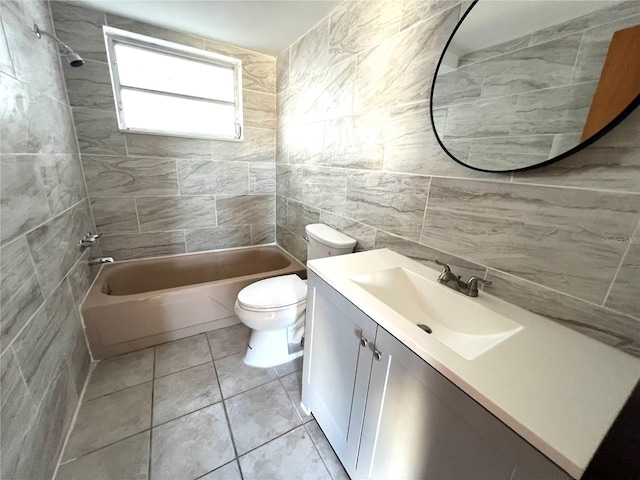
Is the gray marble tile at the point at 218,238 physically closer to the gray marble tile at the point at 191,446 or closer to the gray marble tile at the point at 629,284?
the gray marble tile at the point at 191,446

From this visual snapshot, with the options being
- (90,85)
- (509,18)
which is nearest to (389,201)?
(509,18)

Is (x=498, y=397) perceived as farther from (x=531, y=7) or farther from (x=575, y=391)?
(x=531, y=7)

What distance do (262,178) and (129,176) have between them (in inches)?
42.8

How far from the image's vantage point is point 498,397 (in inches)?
20.2

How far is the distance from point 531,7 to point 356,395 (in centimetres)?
140

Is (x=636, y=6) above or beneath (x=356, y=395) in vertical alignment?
above

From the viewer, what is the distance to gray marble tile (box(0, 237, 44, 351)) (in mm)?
831

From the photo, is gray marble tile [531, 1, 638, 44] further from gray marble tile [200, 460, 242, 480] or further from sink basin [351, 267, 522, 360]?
gray marble tile [200, 460, 242, 480]

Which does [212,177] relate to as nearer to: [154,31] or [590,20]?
[154,31]

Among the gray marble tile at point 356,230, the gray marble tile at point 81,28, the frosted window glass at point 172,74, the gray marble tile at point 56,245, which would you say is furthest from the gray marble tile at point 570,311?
the gray marble tile at point 81,28

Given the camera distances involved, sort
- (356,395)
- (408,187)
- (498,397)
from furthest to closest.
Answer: (408,187) → (356,395) → (498,397)

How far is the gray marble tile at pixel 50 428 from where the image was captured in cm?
88

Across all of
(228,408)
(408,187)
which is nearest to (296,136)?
(408,187)

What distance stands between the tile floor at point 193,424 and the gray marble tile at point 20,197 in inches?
38.7
